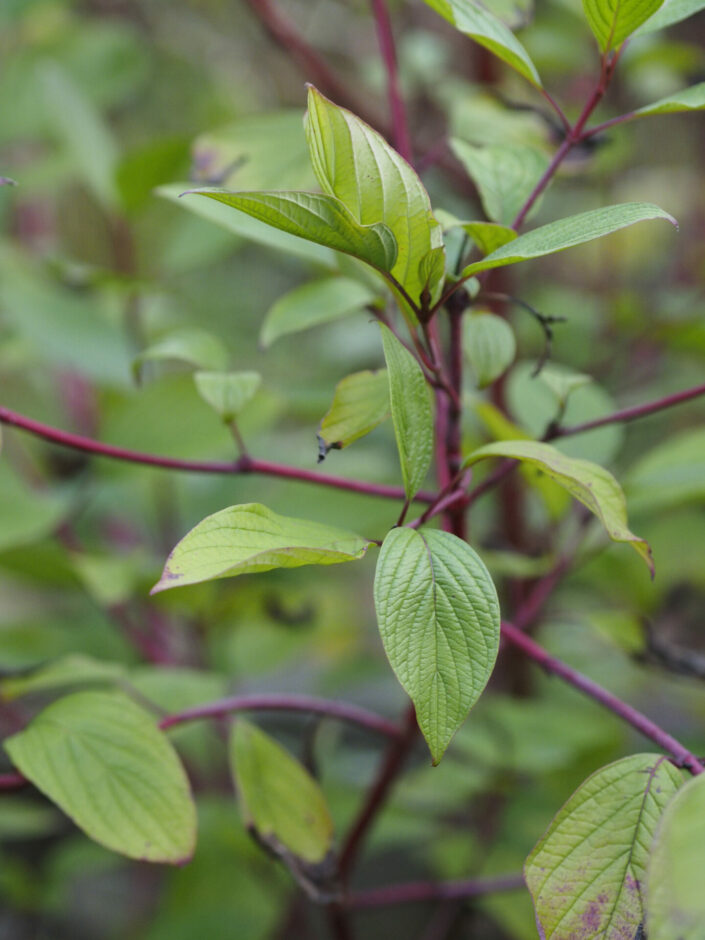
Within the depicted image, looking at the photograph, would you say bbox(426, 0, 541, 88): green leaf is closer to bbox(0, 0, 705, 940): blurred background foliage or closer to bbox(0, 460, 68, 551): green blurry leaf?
bbox(0, 0, 705, 940): blurred background foliage

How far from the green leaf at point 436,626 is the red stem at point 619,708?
0.10 metres

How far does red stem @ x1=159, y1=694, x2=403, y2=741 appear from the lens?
427 mm

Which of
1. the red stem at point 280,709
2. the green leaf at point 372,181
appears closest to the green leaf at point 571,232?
the green leaf at point 372,181

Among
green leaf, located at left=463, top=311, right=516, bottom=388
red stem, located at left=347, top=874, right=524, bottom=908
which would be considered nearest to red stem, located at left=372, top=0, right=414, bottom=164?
green leaf, located at left=463, top=311, right=516, bottom=388

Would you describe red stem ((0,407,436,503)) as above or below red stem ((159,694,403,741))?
above

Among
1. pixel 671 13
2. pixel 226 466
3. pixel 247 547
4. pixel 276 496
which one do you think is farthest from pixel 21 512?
pixel 671 13

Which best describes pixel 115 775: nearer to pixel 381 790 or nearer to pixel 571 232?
pixel 381 790

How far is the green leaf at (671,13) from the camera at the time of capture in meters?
0.37

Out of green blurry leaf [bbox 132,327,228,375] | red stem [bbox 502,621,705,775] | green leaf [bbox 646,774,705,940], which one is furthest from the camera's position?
green blurry leaf [bbox 132,327,228,375]

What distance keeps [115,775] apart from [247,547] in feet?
0.57

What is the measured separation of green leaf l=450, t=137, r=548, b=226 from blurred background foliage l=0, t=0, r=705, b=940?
0.18 ft

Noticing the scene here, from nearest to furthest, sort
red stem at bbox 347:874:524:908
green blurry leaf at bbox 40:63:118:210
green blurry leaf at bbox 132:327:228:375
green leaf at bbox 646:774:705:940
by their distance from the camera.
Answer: green leaf at bbox 646:774:705:940 < green blurry leaf at bbox 132:327:228:375 < red stem at bbox 347:874:524:908 < green blurry leaf at bbox 40:63:118:210

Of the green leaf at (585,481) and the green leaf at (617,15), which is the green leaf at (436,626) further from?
the green leaf at (617,15)

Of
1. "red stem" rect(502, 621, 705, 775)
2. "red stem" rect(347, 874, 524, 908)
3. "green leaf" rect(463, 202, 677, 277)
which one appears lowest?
"red stem" rect(347, 874, 524, 908)
